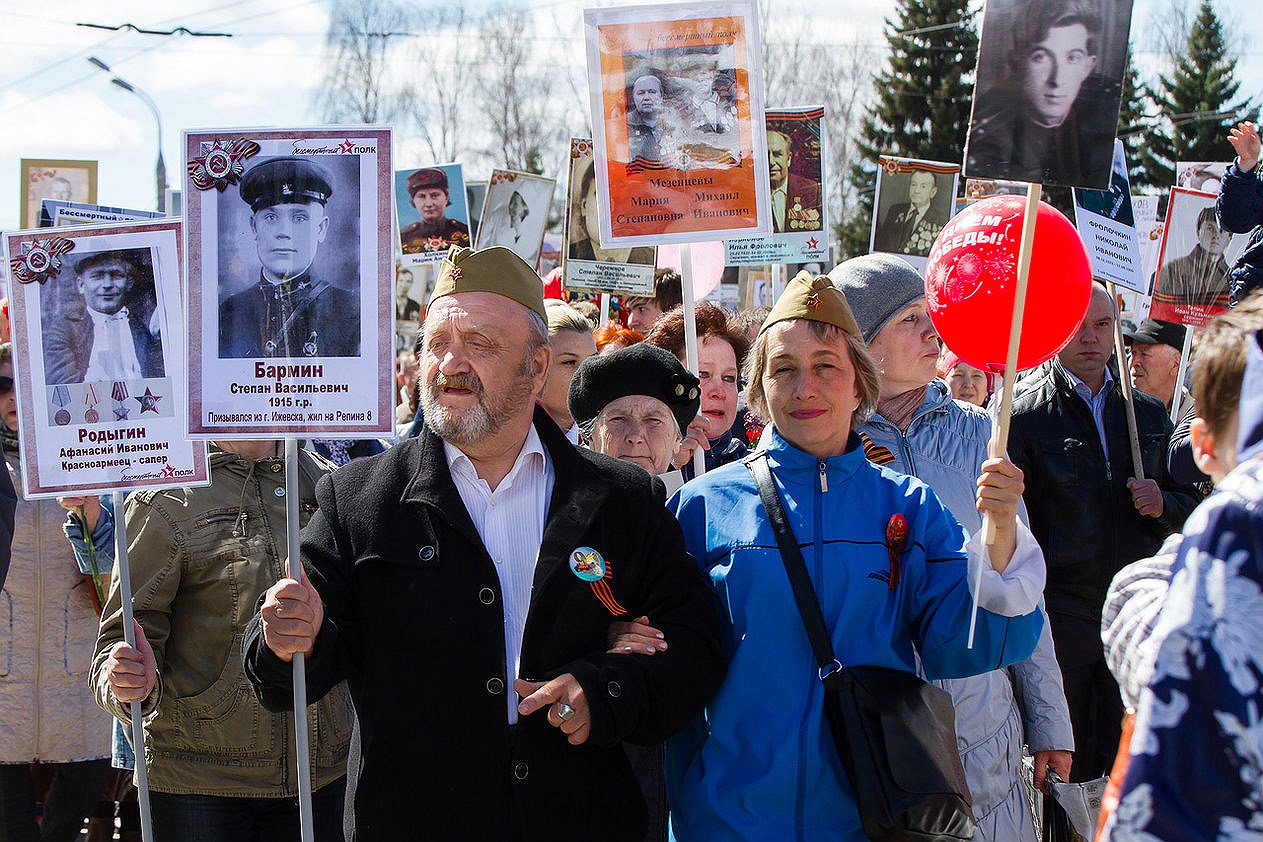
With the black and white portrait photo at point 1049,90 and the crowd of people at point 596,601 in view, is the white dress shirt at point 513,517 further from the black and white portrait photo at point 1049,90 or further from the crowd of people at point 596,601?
the black and white portrait photo at point 1049,90

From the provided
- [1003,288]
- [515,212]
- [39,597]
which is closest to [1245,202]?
[1003,288]

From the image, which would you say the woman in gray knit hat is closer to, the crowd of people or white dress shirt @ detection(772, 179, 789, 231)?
the crowd of people

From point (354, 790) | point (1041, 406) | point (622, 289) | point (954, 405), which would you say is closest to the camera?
point (354, 790)

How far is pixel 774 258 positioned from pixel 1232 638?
21.5 feet

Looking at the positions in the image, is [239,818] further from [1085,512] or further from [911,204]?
[911,204]

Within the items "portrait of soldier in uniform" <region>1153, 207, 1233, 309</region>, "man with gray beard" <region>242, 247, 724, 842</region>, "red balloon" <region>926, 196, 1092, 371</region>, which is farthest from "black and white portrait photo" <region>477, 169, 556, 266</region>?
"man with gray beard" <region>242, 247, 724, 842</region>

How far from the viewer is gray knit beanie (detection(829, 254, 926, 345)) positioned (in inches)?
143

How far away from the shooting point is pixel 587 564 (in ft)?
9.00

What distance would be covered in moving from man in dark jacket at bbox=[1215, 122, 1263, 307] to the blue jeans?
4.29 metres

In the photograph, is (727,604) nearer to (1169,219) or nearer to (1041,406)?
(1041,406)

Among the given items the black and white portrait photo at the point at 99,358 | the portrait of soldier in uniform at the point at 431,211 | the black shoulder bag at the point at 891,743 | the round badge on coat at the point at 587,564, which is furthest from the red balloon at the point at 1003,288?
the portrait of soldier in uniform at the point at 431,211

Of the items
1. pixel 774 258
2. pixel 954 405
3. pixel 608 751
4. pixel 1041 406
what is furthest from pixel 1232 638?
pixel 774 258

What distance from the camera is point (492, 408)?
289cm

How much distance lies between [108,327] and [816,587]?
6.65 ft
